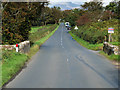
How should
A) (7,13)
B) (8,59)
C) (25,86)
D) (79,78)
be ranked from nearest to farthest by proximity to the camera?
(25,86) → (79,78) → (8,59) → (7,13)

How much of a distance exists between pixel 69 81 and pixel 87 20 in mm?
54733

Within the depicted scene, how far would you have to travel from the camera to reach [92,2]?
247 ft

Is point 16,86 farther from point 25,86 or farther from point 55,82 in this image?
point 55,82

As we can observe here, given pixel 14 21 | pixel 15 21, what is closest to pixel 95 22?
pixel 15 21

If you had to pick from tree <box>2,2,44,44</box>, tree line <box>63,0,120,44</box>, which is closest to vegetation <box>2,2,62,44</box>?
tree <box>2,2,44,44</box>

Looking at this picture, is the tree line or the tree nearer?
the tree

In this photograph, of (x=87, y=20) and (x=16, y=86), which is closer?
(x=16, y=86)

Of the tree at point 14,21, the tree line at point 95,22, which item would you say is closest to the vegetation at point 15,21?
the tree at point 14,21

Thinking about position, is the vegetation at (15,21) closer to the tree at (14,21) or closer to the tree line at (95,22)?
the tree at (14,21)

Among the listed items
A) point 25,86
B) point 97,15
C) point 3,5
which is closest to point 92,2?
point 97,15

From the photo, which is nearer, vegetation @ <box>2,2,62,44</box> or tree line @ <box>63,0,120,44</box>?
vegetation @ <box>2,2,62,44</box>

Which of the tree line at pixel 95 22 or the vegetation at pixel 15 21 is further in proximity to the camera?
the tree line at pixel 95 22

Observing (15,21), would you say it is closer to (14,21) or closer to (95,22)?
(14,21)

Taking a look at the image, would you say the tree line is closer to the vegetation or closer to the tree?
the vegetation
